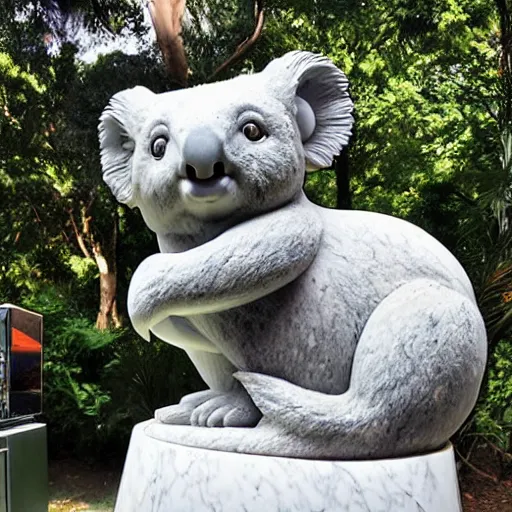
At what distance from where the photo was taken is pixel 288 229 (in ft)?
5.17

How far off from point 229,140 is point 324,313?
47 cm

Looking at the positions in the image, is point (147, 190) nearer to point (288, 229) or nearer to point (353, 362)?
point (288, 229)

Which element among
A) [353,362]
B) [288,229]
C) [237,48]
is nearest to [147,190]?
[288,229]

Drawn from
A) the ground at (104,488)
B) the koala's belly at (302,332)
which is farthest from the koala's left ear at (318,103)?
the ground at (104,488)

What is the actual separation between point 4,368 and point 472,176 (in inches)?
138

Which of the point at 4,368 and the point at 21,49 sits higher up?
the point at 21,49

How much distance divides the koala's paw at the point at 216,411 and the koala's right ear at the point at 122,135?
1.89 ft

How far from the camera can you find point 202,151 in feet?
5.06

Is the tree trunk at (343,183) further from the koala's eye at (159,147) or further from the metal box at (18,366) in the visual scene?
the koala's eye at (159,147)

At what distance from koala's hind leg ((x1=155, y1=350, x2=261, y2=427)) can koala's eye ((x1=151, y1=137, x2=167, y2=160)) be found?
539 millimetres

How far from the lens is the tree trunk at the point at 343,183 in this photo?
5.58 m

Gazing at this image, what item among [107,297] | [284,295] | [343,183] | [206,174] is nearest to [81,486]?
[107,297]

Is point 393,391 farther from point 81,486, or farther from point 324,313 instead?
point 81,486

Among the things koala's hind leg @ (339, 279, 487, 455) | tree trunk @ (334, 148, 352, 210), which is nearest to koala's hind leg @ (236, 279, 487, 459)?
koala's hind leg @ (339, 279, 487, 455)
